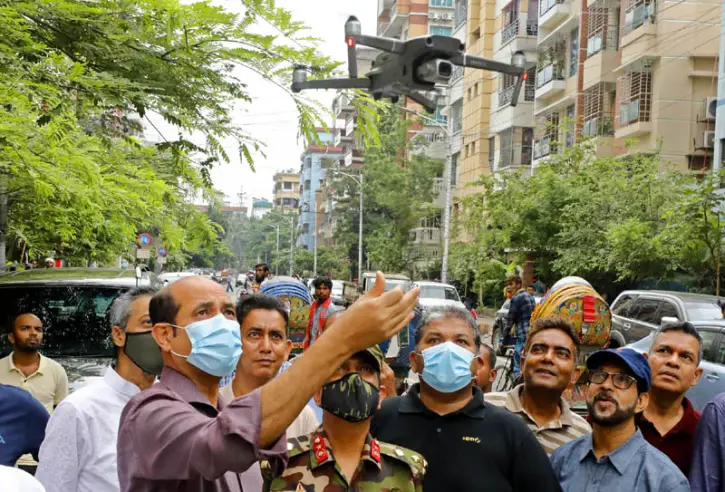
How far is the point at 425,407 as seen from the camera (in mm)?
3986

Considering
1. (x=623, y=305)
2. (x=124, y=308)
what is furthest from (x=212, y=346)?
(x=623, y=305)

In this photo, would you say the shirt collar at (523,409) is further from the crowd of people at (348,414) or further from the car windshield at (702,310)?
the car windshield at (702,310)

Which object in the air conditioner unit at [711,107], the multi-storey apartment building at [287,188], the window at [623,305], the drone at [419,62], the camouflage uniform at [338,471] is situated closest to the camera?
the camouflage uniform at [338,471]

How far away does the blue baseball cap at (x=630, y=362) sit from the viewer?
4.12 meters

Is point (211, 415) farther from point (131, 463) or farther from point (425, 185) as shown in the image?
point (425, 185)

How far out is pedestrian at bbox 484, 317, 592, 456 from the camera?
4.72 metres

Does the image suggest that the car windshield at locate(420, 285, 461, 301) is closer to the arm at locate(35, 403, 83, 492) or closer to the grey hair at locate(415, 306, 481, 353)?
the grey hair at locate(415, 306, 481, 353)

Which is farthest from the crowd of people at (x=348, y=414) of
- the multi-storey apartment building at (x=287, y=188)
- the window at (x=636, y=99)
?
the multi-storey apartment building at (x=287, y=188)

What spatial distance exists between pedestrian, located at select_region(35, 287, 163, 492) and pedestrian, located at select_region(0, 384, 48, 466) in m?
0.49

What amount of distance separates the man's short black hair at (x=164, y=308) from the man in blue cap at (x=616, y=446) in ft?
6.54

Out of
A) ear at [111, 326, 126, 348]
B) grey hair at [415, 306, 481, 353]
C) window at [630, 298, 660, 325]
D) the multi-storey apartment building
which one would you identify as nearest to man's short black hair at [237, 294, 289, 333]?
ear at [111, 326, 126, 348]

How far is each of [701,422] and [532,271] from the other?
1020 inches

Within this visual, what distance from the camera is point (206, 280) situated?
122 inches

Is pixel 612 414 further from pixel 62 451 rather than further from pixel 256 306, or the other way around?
pixel 62 451
